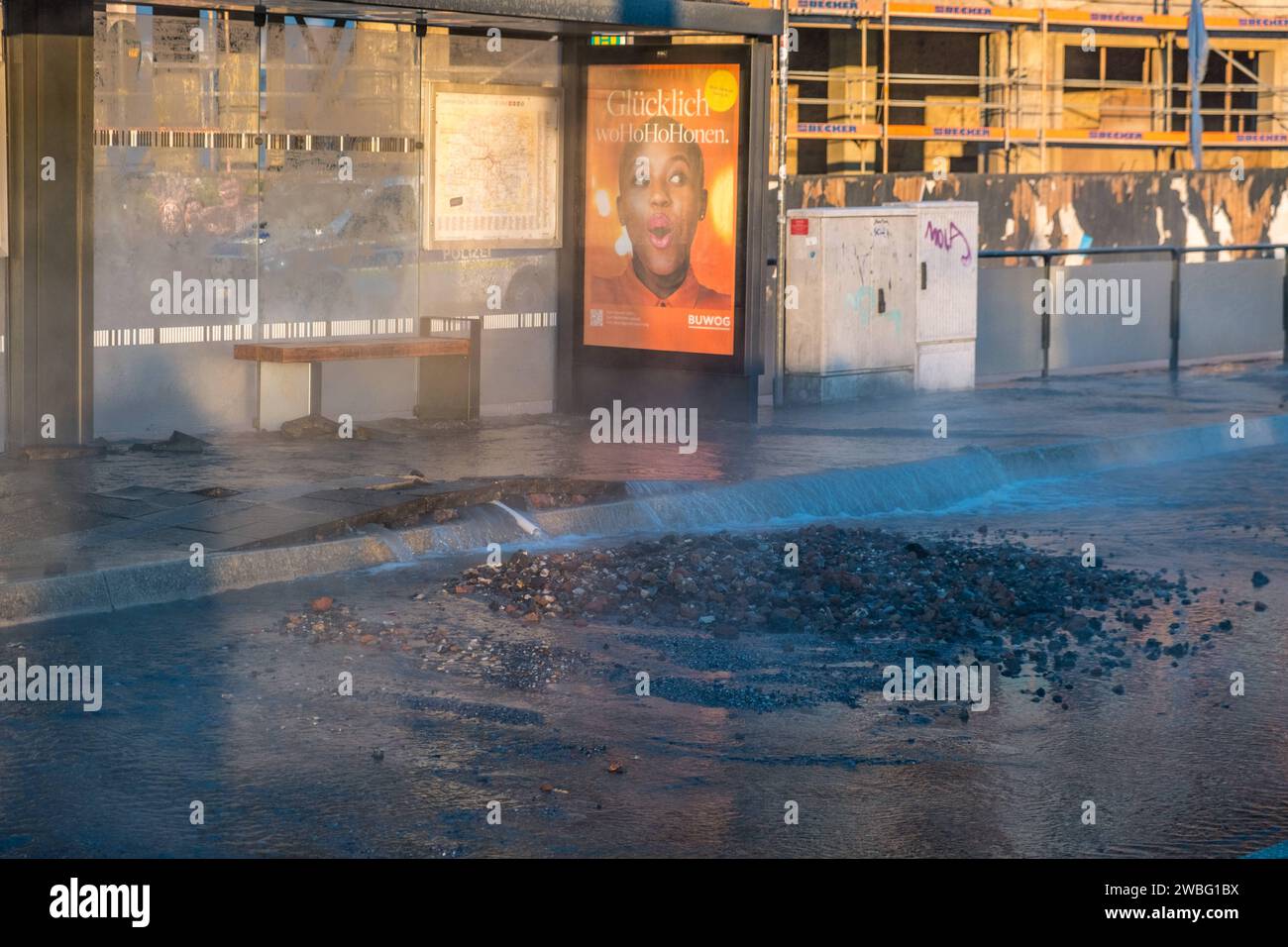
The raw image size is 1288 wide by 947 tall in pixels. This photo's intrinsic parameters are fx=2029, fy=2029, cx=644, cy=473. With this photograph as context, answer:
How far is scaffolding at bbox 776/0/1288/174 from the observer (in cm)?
3525

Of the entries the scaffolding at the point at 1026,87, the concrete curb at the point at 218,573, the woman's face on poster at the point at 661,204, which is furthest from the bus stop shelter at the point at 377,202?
the scaffolding at the point at 1026,87

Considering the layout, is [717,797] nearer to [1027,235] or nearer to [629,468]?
[629,468]

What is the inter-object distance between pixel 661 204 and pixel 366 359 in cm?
245

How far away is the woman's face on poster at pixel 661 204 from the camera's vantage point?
14.5m

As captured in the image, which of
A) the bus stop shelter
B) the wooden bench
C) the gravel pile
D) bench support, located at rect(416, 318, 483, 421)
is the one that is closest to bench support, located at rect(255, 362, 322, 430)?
the wooden bench

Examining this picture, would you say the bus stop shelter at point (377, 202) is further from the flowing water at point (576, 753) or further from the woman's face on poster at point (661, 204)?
the flowing water at point (576, 753)

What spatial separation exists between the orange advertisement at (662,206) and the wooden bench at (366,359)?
3.65 ft

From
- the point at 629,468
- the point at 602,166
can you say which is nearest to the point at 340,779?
the point at 629,468

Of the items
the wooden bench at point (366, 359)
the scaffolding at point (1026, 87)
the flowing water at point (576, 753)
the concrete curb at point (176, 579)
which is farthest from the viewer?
the scaffolding at point (1026, 87)

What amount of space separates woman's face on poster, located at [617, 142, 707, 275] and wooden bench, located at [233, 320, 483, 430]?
1363 mm

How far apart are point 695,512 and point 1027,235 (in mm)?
14961

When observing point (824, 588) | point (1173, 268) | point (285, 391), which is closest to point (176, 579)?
point (824, 588)

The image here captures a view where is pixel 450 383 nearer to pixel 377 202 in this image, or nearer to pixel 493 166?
pixel 377 202
